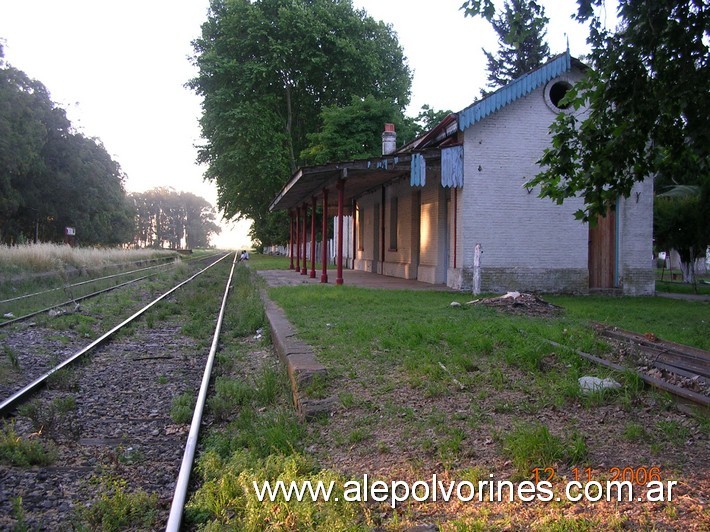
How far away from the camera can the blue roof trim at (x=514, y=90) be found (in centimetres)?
1503

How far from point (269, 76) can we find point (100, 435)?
2909 centimetres

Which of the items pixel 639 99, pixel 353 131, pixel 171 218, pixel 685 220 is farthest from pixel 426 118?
pixel 171 218

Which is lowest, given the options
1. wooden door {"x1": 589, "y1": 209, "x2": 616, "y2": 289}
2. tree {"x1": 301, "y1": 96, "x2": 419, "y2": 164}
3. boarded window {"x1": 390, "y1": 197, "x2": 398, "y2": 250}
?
wooden door {"x1": 589, "y1": 209, "x2": 616, "y2": 289}

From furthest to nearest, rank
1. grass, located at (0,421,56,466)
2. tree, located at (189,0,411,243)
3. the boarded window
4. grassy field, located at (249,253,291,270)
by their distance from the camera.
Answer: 1. tree, located at (189,0,411,243)
2. grassy field, located at (249,253,291,270)
3. the boarded window
4. grass, located at (0,421,56,466)

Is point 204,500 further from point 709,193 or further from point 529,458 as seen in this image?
point 709,193

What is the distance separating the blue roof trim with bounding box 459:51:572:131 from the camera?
15031mm

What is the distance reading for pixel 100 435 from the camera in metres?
5.30

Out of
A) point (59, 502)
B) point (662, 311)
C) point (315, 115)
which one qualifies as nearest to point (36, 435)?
point (59, 502)

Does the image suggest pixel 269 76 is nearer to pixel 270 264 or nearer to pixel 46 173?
pixel 270 264

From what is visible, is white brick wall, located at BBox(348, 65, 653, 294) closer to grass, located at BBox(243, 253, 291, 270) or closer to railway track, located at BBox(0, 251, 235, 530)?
railway track, located at BBox(0, 251, 235, 530)

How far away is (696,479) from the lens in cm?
343

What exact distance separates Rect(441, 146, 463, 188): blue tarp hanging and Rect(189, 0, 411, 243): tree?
17.8m

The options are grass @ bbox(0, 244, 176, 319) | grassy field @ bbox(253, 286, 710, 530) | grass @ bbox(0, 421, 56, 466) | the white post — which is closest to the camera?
grassy field @ bbox(253, 286, 710, 530)

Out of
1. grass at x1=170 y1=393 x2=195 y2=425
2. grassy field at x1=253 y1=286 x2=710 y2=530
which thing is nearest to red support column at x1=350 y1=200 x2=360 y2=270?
grassy field at x1=253 y1=286 x2=710 y2=530
